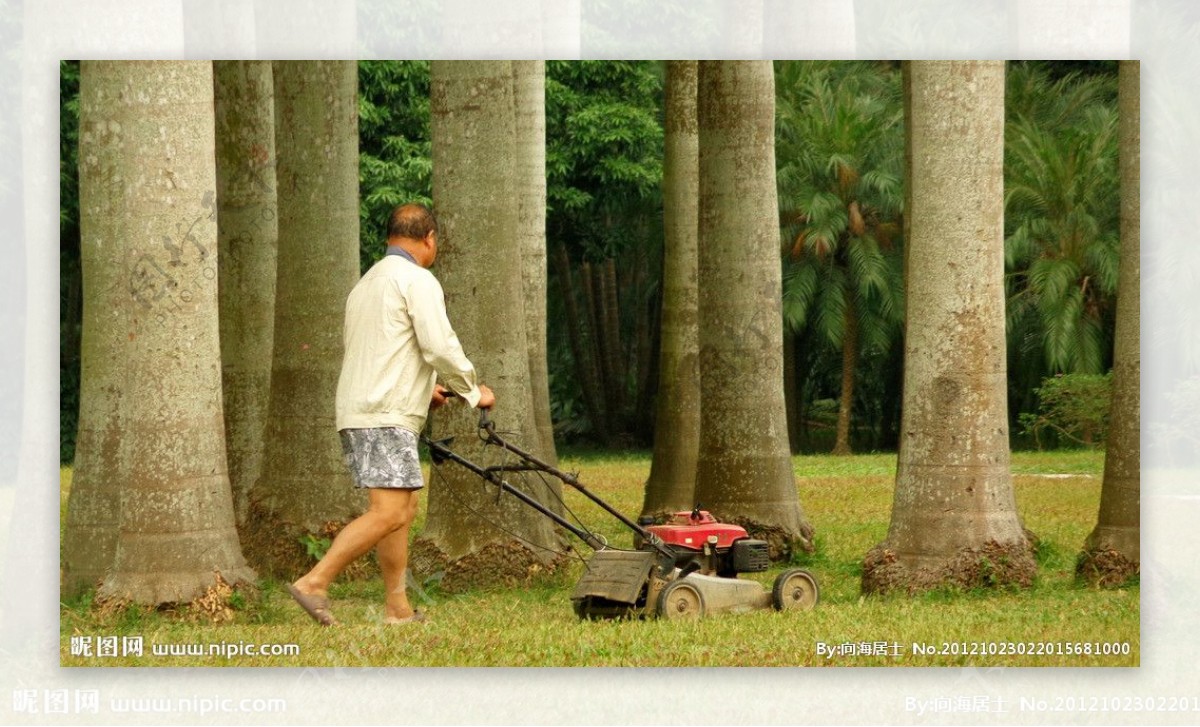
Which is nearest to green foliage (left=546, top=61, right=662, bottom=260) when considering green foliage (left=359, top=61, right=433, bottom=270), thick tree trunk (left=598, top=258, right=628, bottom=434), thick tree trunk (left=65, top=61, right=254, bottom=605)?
thick tree trunk (left=598, top=258, right=628, bottom=434)

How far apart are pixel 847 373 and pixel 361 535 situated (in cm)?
624

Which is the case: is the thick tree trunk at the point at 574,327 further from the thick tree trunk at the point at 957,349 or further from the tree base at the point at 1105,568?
the thick tree trunk at the point at 957,349

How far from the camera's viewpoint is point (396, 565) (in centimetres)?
877

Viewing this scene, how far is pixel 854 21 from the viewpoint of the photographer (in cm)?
873

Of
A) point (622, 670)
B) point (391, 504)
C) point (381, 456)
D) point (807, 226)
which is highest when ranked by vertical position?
point (807, 226)

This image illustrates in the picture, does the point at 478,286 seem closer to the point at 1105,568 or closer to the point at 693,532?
the point at 693,532

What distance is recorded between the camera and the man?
8375 mm

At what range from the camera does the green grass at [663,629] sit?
27.4 ft

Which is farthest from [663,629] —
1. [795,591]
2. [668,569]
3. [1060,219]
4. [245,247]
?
[245,247]

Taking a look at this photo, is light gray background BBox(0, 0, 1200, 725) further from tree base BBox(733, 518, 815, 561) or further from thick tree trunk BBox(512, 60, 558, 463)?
thick tree trunk BBox(512, 60, 558, 463)

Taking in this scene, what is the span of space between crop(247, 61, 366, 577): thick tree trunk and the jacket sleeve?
2.64m

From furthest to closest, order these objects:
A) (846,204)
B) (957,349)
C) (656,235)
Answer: (656,235), (846,204), (957,349)

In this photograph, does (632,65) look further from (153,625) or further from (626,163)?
(153,625)

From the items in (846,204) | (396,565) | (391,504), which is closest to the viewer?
(391,504)
